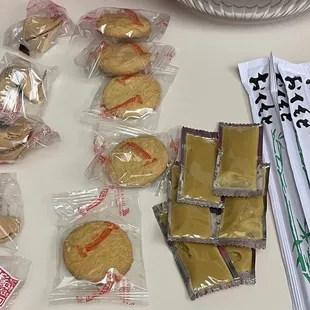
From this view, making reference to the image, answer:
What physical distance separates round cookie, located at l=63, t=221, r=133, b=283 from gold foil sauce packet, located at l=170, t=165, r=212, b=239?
0.17 feet

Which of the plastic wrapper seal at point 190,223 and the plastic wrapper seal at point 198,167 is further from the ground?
the plastic wrapper seal at point 198,167

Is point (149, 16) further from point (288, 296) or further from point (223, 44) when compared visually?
point (288, 296)

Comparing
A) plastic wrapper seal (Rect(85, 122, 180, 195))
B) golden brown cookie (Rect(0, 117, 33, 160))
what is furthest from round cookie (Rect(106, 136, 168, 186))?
golden brown cookie (Rect(0, 117, 33, 160))

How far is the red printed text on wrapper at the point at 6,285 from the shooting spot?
0.57 m

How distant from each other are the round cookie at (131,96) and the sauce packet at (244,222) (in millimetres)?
164

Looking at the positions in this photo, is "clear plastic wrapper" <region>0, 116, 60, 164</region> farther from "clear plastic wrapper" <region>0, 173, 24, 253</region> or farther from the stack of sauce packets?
the stack of sauce packets

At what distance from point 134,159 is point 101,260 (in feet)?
0.42

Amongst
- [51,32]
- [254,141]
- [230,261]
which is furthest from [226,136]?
[51,32]

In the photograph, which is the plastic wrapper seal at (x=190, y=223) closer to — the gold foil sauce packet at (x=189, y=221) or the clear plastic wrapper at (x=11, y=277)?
the gold foil sauce packet at (x=189, y=221)

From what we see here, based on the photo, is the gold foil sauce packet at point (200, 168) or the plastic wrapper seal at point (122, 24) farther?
the plastic wrapper seal at point (122, 24)

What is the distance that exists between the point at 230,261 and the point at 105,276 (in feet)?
0.41

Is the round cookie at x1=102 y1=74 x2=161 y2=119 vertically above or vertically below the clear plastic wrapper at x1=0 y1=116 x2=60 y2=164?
above

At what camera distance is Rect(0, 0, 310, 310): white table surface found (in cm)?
57

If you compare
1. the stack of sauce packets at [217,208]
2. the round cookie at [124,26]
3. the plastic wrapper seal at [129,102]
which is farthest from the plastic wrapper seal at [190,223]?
the round cookie at [124,26]
